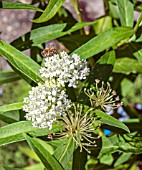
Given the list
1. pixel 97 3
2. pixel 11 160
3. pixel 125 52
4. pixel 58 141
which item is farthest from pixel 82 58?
pixel 97 3

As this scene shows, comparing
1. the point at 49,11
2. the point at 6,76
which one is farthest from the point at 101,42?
the point at 6,76

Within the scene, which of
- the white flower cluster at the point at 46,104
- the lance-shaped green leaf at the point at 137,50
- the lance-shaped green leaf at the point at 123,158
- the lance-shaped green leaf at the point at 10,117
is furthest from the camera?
the lance-shaped green leaf at the point at 123,158

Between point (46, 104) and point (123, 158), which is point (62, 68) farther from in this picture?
point (123, 158)

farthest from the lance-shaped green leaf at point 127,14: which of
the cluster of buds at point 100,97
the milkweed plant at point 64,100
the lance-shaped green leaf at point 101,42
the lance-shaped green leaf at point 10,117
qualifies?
the lance-shaped green leaf at point 10,117

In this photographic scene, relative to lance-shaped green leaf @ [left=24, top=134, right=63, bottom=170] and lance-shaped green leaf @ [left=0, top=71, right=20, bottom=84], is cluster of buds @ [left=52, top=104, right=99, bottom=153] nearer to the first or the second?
lance-shaped green leaf @ [left=24, top=134, right=63, bottom=170]

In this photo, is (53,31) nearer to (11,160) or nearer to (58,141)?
(58,141)

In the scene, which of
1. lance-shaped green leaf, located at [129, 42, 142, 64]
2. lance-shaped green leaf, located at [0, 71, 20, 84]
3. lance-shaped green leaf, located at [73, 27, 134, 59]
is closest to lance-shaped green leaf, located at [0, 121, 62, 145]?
lance-shaped green leaf, located at [73, 27, 134, 59]

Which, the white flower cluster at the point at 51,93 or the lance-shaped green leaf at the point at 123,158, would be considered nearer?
the white flower cluster at the point at 51,93

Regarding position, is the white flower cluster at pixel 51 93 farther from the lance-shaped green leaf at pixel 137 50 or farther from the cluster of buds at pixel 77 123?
the lance-shaped green leaf at pixel 137 50

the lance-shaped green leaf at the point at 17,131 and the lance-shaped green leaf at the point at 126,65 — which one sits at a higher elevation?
the lance-shaped green leaf at the point at 126,65
